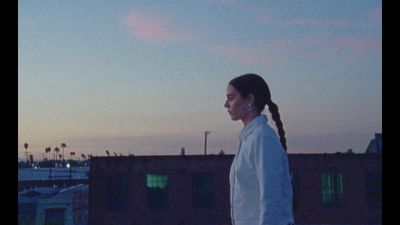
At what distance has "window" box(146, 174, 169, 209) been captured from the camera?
30.1m

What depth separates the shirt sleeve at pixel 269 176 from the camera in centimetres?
275

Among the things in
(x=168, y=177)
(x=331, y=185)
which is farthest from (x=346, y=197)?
(x=168, y=177)

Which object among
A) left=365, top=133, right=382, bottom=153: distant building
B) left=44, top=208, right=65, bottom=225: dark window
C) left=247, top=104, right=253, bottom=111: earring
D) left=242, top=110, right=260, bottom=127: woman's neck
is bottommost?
left=44, top=208, right=65, bottom=225: dark window

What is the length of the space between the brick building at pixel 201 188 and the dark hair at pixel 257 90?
27070 mm

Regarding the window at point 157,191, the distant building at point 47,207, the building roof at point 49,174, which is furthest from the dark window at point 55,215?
the building roof at point 49,174

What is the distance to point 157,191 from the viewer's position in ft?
98.9

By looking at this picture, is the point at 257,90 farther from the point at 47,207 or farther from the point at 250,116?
the point at 47,207

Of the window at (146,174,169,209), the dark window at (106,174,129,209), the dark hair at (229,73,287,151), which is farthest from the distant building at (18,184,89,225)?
the dark hair at (229,73,287,151)

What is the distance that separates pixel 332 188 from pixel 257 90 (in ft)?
93.4

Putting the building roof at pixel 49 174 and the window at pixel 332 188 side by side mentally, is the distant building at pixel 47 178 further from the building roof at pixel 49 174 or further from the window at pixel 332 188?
the window at pixel 332 188

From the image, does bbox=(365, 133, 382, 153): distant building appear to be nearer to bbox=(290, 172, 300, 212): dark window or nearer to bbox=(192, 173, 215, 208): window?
bbox=(290, 172, 300, 212): dark window

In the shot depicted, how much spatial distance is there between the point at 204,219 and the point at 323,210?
227 inches

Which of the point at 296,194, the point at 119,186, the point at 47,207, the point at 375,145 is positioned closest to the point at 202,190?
the point at 119,186
